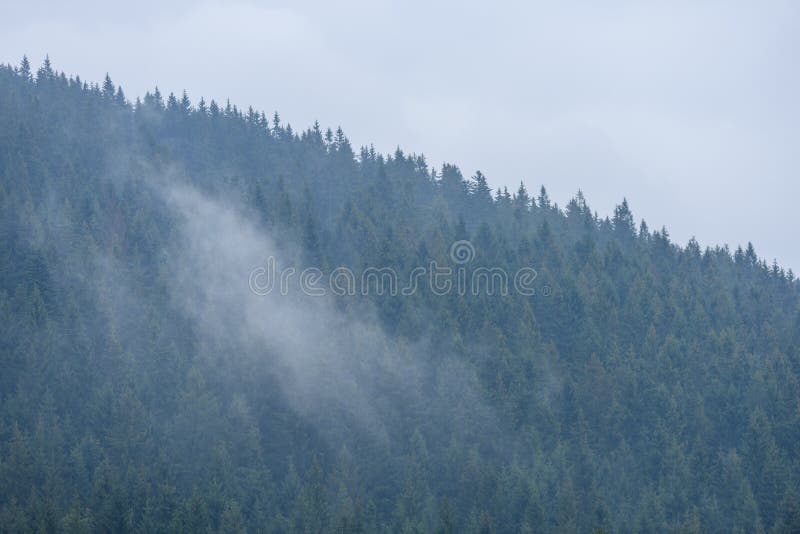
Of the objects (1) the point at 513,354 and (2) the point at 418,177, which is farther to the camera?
(2) the point at 418,177

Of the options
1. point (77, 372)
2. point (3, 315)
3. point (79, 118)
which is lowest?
point (77, 372)

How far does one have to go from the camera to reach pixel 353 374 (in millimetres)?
85688

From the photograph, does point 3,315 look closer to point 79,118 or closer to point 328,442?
point 328,442

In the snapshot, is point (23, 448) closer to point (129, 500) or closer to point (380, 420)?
point (129, 500)

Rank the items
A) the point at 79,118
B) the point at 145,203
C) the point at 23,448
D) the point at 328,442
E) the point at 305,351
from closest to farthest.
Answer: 1. the point at 23,448
2. the point at 328,442
3. the point at 305,351
4. the point at 145,203
5. the point at 79,118

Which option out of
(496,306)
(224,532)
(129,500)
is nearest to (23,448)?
(129,500)

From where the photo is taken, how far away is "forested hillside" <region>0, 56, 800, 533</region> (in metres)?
70.6

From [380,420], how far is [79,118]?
83363 millimetres

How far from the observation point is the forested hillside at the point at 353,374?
70.6 meters

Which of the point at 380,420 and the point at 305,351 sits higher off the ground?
the point at 305,351

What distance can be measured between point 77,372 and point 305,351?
20505mm

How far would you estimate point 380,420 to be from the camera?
81.6 m

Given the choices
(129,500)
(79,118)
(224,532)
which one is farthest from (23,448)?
(79,118)

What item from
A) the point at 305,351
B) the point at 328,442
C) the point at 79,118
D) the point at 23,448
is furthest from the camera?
the point at 79,118
